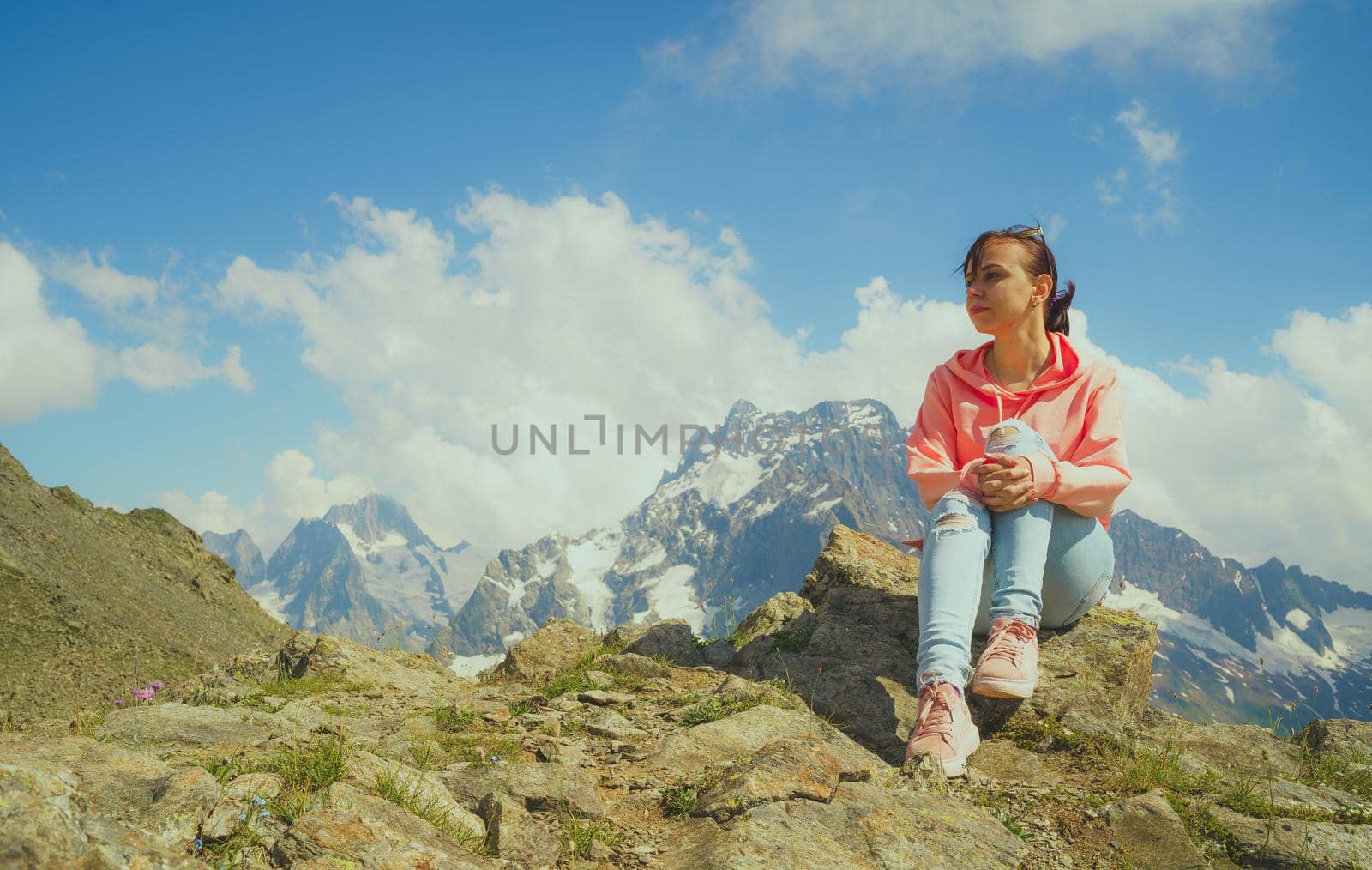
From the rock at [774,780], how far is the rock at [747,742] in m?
0.22

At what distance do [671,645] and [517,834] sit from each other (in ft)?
19.1

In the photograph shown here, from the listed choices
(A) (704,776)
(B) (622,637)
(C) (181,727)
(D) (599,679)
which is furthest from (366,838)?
(B) (622,637)

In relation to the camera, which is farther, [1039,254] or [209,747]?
[1039,254]

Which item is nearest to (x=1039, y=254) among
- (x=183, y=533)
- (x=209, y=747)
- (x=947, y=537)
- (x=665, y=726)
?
(x=947, y=537)

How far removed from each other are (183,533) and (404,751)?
43315 millimetres

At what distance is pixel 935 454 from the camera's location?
6.97 metres

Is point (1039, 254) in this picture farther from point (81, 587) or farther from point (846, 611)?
point (81, 587)

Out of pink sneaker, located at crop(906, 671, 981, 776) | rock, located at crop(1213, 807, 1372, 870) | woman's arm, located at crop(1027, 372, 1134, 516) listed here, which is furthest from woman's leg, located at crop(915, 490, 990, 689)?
rock, located at crop(1213, 807, 1372, 870)

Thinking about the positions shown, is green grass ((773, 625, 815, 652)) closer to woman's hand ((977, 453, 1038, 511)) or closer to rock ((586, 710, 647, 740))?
rock ((586, 710, 647, 740))

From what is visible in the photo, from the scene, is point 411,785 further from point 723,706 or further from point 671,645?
point 671,645

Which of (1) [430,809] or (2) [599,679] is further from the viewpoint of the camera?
(2) [599,679]

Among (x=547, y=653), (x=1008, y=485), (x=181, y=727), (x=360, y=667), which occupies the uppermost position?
(x=1008, y=485)

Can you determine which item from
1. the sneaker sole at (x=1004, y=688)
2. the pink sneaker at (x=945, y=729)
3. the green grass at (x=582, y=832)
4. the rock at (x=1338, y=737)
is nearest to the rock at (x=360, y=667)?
the green grass at (x=582, y=832)

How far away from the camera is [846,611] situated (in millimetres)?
8945
